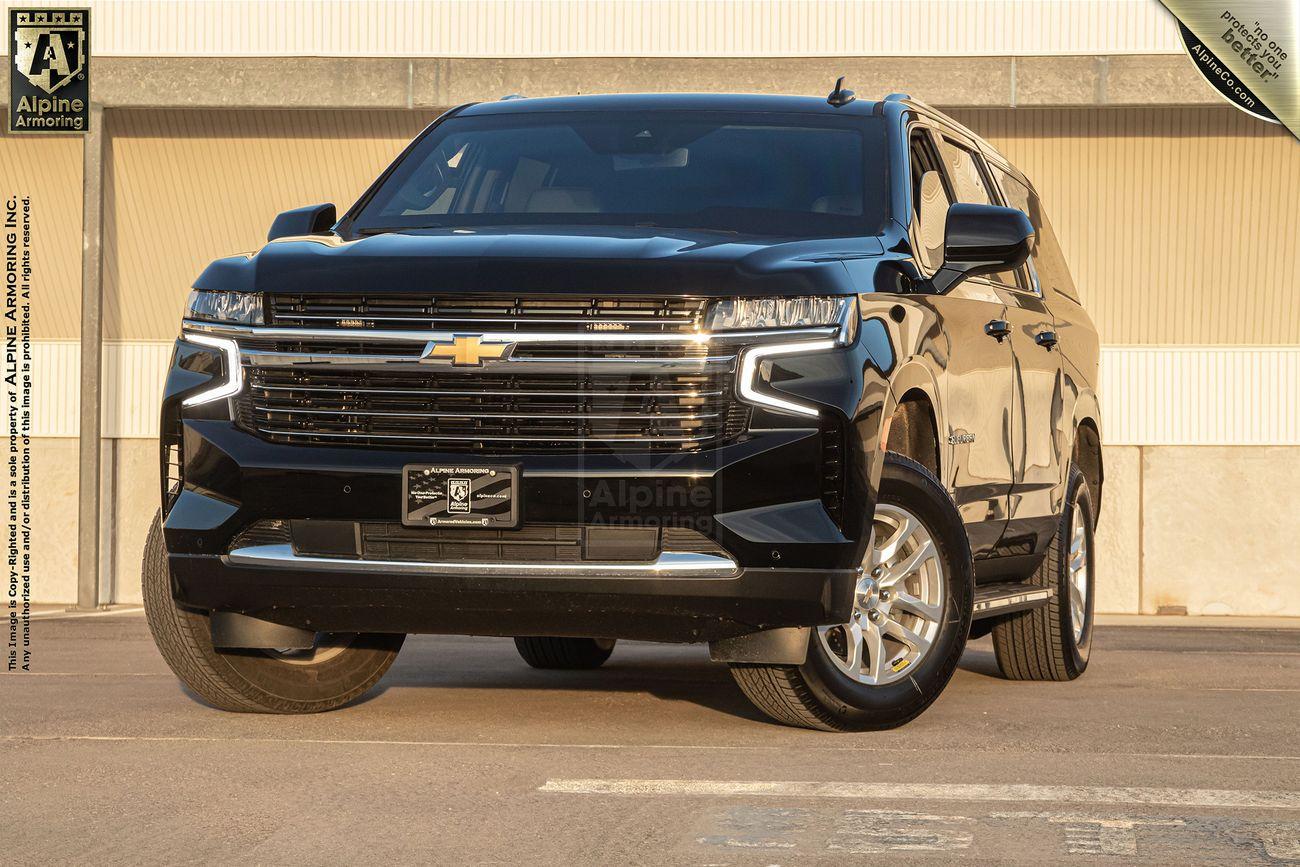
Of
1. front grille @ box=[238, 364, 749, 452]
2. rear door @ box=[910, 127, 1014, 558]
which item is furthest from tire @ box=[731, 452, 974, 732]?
front grille @ box=[238, 364, 749, 452]

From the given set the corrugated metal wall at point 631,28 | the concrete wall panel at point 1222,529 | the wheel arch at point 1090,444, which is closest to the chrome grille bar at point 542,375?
the wheel arch at point 1090,444

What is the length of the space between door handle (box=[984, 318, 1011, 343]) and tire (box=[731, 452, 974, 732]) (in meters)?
1.06

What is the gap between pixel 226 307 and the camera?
19.4 ft

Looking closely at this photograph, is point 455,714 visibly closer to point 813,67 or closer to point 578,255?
point 578,255

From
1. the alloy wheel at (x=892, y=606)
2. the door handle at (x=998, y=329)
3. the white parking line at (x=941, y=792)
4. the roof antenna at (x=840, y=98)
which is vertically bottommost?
the white parking line at (x=941, y=792)

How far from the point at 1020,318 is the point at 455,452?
287 cm

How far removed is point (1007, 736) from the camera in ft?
20.2

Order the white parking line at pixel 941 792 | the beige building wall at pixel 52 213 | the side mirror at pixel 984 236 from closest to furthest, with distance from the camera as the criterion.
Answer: the white parking line at pixel 941 792
the side mirror at pixel 984 236
the beige building wall at pixel 52 213

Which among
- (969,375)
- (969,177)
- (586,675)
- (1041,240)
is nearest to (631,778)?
(969,375)

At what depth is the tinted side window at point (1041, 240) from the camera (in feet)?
28.1

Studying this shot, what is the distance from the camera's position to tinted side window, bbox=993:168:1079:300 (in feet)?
28.1

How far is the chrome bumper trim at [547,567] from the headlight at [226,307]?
706 millimetres

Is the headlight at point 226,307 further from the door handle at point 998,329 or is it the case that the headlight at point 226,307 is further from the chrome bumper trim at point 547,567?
the door handle at point 998,329

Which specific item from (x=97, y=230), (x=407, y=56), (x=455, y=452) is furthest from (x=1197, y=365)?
(x=455, y=452)
